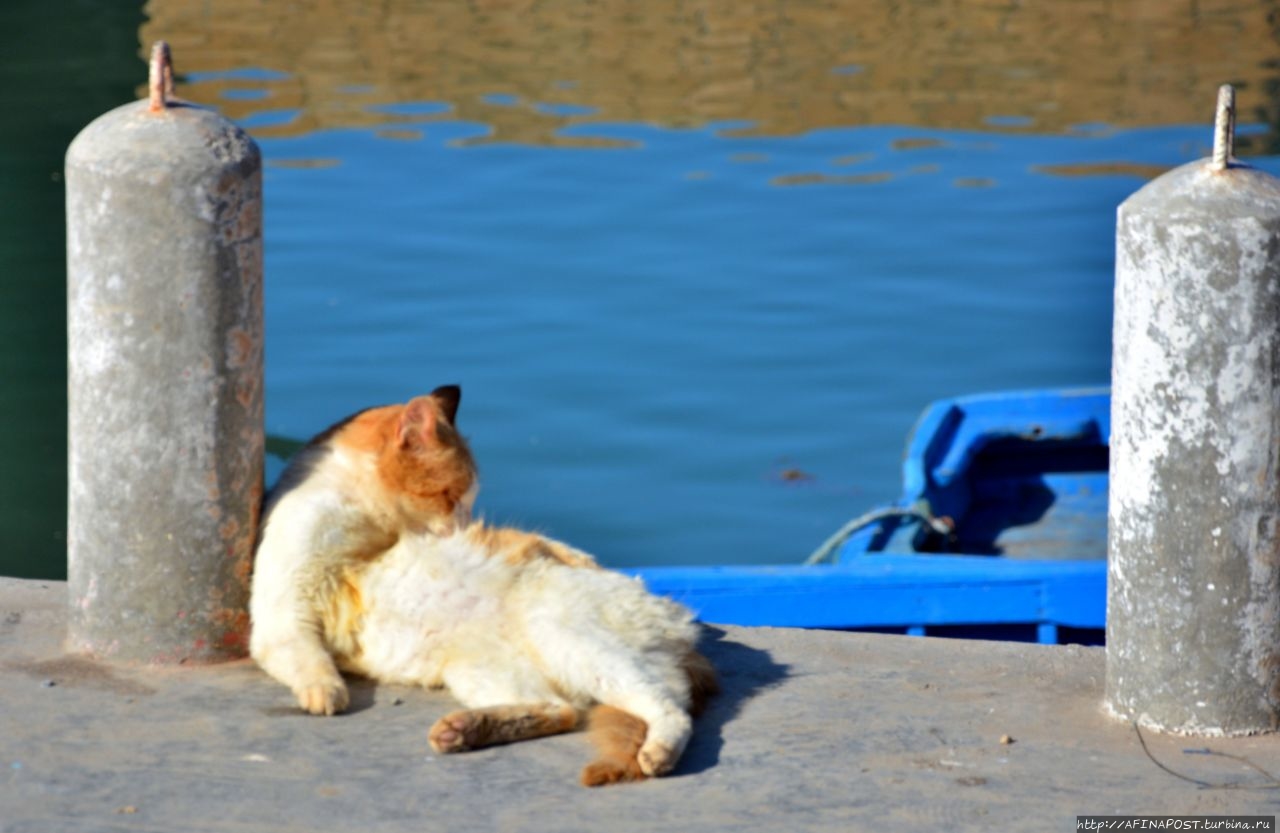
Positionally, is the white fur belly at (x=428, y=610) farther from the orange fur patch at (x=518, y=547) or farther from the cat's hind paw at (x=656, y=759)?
the cat's hind paw at (x=656, y=759)

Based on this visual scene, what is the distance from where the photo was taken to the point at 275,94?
20.7 m

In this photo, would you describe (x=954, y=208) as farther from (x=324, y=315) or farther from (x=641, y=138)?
(x=324, y=315)

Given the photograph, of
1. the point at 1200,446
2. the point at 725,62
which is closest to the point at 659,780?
the point at 1200,446

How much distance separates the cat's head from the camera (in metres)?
4.95

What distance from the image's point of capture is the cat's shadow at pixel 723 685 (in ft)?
14.6

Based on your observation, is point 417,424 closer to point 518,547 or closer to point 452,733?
point 518,547

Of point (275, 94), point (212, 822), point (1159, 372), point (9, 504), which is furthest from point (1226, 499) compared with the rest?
point (275, 94)

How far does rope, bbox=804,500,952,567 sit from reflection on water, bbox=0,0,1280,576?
241 centimetres

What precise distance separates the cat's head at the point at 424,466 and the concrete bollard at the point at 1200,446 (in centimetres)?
187

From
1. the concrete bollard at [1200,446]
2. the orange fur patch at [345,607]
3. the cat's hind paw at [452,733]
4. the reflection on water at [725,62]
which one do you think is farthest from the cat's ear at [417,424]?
the reflection on water at [725,62]

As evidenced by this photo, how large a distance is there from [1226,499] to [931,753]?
3.30 ft

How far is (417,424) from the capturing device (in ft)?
16.3

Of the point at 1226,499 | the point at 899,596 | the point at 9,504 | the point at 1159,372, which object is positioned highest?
the point at 1159,372

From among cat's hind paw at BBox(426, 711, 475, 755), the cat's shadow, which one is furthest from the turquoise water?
cat's hind paw at BBox(426, 711, 475, 755)
